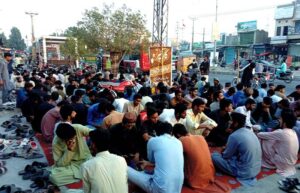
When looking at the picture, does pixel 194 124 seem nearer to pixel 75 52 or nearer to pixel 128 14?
pixel 128 14

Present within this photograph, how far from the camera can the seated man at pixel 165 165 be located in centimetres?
325

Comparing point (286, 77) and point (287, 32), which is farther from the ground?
point (287, 32)

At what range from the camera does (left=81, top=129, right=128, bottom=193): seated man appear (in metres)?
2.63

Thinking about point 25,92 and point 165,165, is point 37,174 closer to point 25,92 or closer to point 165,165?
point 165,165

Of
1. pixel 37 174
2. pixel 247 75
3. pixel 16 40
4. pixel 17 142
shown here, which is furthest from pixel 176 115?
pixel 16 40

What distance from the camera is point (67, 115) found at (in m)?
4.36

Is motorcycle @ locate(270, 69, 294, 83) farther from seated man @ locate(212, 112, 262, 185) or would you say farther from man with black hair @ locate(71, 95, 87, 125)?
seated man @ locate(212, 112, 262, 185)

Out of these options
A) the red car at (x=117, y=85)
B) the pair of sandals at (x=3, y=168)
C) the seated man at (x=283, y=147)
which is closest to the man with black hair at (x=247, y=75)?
the red car at (x=117, y=85)

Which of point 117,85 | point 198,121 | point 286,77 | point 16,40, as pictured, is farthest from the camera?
point 16,40

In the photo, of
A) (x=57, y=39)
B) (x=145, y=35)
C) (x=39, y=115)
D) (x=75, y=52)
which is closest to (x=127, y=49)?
(x=145, y=35)

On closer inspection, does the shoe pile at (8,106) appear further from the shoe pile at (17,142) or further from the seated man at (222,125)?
the seated man at (222,125)

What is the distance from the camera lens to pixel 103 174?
2.65 metres

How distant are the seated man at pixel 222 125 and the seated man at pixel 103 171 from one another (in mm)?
3267

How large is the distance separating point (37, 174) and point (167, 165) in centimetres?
230
